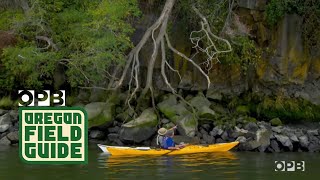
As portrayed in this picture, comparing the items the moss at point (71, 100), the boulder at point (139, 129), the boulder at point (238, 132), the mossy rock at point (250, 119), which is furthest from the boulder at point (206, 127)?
the moss at point (71, 100)

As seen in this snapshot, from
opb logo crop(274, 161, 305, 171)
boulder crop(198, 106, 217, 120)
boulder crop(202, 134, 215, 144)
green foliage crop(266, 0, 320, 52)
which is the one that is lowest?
opb logo crop(274, 161, 305, 171)

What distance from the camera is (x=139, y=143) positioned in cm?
1873

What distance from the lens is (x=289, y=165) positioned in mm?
14711

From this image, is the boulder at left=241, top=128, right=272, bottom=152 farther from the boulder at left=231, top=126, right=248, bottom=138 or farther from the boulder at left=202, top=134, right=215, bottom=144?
the boulder at left=202, top=134, right=215, bottom=144

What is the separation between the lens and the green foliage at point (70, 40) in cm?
1884

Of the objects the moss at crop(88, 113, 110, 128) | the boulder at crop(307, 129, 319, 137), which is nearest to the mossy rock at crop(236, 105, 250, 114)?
the boulder at crop(307, 129, 319, 137)

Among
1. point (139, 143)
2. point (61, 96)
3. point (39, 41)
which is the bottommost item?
point (139, 143)

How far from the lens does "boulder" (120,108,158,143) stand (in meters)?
18.7

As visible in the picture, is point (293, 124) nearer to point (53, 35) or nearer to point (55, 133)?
point (53, 35)

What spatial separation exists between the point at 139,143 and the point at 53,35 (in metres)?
5.69

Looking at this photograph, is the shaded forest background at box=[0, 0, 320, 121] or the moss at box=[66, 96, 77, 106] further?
the moss at box=[66, 96, 77, 106]

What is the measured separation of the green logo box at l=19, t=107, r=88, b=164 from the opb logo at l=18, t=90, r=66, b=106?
31.4 ft

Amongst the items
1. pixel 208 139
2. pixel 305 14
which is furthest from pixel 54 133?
pixel 305 14

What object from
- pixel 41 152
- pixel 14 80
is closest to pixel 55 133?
pixel 41 152
